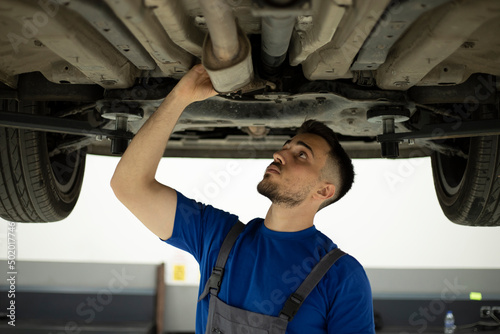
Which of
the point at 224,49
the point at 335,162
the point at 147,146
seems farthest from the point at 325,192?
the point at 224,49

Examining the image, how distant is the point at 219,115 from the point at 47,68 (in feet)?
1.75

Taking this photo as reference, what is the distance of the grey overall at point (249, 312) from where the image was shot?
3.71 ft

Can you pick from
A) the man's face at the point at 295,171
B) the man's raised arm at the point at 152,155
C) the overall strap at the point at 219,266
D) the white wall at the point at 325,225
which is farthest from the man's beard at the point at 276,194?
the white wall at the point at 325,225

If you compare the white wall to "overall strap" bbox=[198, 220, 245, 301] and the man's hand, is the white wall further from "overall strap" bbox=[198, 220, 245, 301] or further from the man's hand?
the man's hand

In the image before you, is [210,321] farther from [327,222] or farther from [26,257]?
[26,257]

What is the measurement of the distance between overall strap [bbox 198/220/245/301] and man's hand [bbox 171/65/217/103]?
383 mm

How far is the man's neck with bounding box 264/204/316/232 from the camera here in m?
1.32

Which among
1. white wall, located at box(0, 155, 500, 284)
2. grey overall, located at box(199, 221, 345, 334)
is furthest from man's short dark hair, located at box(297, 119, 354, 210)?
white wall, located at box(0, 155, 500, 284)

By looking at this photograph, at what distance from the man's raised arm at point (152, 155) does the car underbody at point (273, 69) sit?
0.07 m

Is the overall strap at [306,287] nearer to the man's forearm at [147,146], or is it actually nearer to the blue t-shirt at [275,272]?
the blue t-shirt at [275,272]

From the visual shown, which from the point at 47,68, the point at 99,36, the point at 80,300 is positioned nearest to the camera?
the point at 99,36

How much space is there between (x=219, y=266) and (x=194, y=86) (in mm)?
469

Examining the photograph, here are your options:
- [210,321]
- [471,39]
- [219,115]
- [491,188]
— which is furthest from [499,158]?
[210,321]

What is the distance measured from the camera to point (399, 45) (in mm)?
1141
